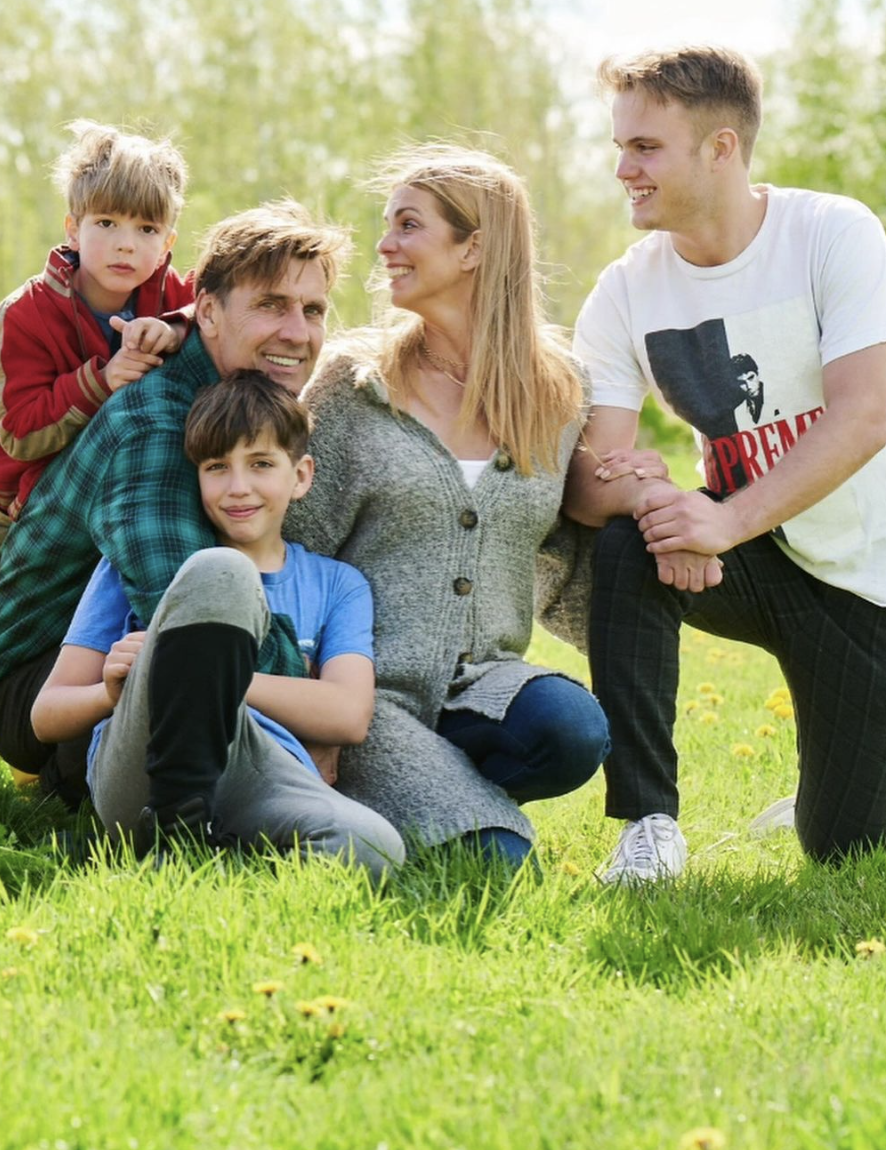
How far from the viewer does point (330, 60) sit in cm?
3284

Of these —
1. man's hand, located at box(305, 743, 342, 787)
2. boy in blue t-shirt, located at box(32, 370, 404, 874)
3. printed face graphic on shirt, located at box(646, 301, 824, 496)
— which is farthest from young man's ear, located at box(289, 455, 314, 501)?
printed face graphic on shirt, located at box(646, 301, 824, 496)

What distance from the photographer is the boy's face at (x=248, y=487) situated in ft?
12.0

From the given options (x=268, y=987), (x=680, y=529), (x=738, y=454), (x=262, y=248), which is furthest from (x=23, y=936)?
(x=738, y=454)

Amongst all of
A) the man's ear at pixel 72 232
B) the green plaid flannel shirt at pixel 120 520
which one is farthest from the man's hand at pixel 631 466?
the man's ear at pixel 72 232

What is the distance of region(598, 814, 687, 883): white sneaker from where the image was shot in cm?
379

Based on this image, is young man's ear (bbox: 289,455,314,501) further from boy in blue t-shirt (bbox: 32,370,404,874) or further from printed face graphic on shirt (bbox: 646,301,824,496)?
printed face graphic on shirt (bbox: 646,301,824,496)

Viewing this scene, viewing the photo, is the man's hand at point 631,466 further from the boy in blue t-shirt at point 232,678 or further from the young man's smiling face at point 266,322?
the young man's smiling face at point 266,322

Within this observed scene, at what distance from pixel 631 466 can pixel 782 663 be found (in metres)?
0.77

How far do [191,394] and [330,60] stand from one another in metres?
30.8

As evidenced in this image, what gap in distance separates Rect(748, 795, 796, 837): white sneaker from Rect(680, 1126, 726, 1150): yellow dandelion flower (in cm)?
247

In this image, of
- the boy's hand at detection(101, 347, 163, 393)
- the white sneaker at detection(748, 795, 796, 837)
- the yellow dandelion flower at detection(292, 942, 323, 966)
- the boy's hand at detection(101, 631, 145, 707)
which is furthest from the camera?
the white sneaker at detection(748, 795, 796, 837)

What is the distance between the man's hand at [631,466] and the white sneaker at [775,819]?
1080 millimetres

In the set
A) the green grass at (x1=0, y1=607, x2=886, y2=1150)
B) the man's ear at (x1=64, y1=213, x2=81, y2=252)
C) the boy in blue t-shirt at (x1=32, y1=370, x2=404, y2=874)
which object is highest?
the man's ear at (x1=64, y1=213, x2=81, y2=252)

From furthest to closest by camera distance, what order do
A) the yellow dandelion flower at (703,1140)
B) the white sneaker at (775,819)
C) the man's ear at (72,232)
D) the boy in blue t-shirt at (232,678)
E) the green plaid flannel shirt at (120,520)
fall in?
the white sneaker at (775,819) → the man's ear at (72,232) → the green plaid flannel shirt at (120,520) → the boy in blue t-shirt at (232,678) → the yellow dandelion flower at (703,1140)
